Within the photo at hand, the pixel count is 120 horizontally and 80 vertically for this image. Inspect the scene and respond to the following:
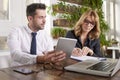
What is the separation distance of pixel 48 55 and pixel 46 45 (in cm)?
83

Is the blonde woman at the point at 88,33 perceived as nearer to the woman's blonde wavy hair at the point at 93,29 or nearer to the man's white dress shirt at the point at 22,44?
the woman's blonde wavy hair at the point at 93,29

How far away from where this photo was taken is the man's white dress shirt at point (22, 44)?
1.60 meters

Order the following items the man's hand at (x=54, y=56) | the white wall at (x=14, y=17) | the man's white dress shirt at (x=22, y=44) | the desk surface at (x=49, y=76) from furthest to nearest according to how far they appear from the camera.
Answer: the white wall at (x=14, y=17) → the man's white dress shirt at (x=22, y=44) → the man's hand at (x=54, y=56) → the desk surface at (x=49, y=76)

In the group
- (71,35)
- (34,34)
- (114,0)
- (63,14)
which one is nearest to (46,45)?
(34,34)

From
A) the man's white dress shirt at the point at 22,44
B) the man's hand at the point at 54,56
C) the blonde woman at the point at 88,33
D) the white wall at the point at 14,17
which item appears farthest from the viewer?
the white wall at the point at 14,17

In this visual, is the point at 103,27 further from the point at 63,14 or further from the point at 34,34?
the point at 34,34

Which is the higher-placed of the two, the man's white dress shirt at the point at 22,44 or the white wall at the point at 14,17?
the white wall at the point at 14,17

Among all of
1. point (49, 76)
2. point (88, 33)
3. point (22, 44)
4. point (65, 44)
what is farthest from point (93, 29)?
point (49, 76)

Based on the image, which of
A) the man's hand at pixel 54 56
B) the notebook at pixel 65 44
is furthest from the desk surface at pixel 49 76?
the notebook at pixel 65 44

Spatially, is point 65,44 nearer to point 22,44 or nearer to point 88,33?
point 22,44

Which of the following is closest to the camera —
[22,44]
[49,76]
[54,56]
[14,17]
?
[49,76]

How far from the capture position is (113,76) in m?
1.04

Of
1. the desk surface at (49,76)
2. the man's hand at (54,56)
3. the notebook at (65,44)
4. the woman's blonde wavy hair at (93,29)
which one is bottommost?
the desk surface at (49,76)

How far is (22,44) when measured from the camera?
1.87 meters
